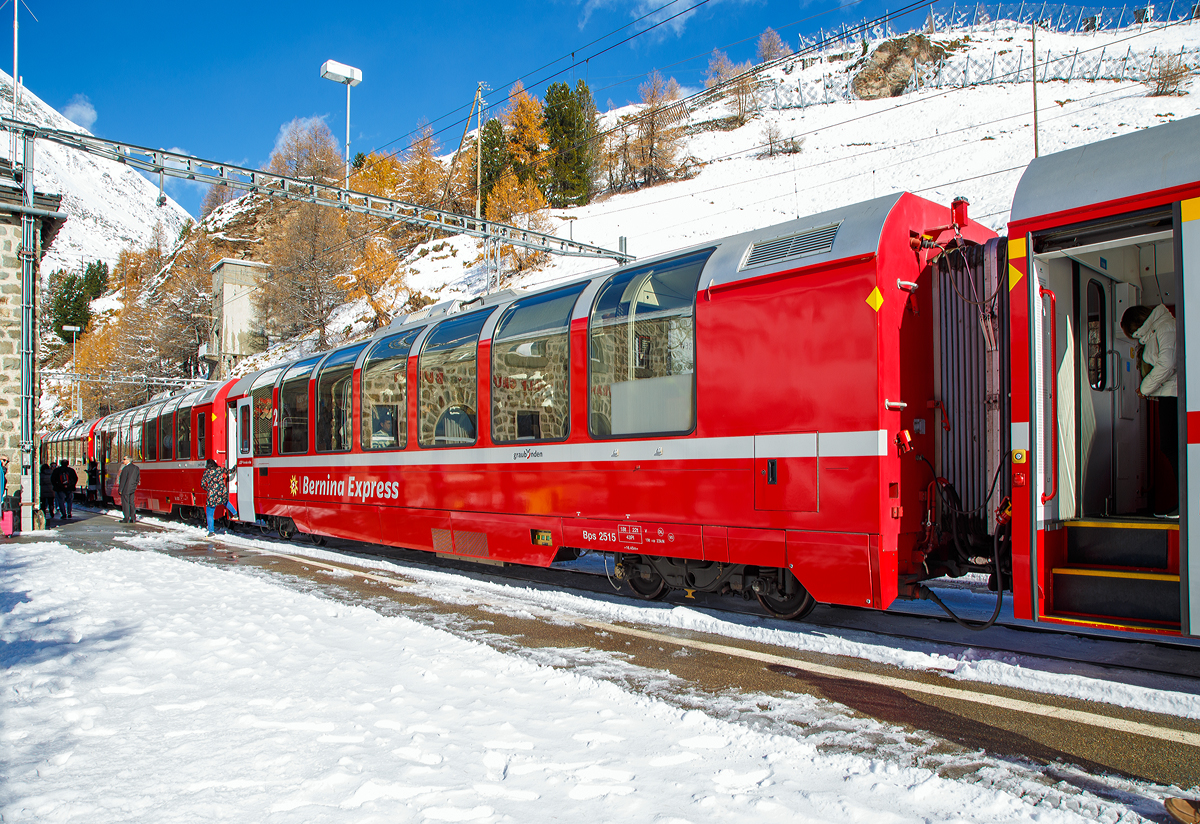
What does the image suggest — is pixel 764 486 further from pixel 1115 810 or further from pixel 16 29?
pixel 16 29

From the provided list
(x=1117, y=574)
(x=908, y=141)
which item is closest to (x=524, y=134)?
(x=908, y=141)

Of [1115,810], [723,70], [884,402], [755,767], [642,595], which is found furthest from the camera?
[723,70]

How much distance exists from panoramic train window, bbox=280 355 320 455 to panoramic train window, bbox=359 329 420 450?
78.4 inches

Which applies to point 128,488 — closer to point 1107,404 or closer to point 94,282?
point 1107,404

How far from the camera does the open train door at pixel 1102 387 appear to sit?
4.25 m

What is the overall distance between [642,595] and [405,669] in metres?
3.31

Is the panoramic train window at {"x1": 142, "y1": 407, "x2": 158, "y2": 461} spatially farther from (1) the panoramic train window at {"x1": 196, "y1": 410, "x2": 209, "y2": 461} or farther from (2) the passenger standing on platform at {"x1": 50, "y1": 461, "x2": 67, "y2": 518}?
(1) the panoramic train window at {"x1": 196, "y1": 410, "x2": 209, "y2": 461}

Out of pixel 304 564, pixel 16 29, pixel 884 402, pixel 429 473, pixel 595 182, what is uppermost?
pixel 595 182

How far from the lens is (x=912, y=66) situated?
2788 inches

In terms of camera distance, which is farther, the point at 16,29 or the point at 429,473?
the point at 16,29

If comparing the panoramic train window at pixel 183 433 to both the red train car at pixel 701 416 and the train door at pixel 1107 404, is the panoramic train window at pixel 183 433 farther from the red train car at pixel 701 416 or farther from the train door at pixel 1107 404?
the train door at pixel 1107 404

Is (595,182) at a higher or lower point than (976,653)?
higher

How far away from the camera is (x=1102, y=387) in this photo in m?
5.70

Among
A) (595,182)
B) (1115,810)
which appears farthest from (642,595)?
(595,182)
